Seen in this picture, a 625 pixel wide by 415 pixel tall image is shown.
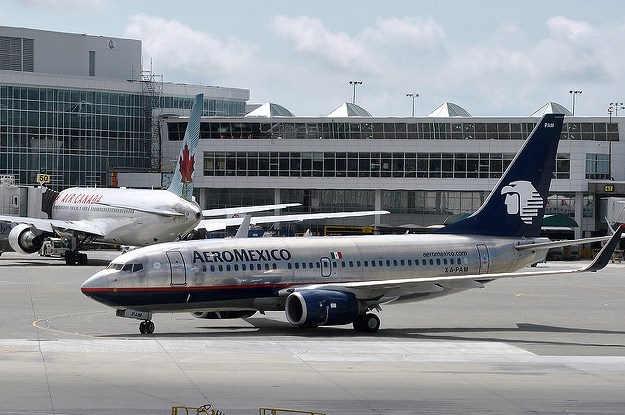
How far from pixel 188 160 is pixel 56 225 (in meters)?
11.4

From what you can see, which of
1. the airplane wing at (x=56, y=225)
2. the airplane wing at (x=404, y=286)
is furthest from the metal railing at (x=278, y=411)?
the airplane wing at (x=56, y=225)

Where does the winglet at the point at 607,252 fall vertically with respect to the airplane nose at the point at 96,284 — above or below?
above

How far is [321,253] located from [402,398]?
56.9ft

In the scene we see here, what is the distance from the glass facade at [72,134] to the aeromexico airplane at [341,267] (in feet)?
293

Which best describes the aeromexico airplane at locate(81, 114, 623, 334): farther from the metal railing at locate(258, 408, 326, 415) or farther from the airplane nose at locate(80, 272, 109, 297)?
the metal railing at locate(258, 408, 326, 415)

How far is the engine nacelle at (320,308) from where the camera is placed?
43688mm

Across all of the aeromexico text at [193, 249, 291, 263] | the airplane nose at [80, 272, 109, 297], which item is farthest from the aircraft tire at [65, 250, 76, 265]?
the airplane nose at [80, 272, 109, 297]

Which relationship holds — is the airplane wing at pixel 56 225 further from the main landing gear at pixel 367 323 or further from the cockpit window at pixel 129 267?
the main landing gear at pixel 367 323

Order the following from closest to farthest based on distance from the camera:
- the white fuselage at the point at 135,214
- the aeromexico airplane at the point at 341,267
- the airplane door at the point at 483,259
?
→ the aeromexico airplane at the point at 341,267, the airplane door at the point at 483,259, the white fuselage at the point at 135,214

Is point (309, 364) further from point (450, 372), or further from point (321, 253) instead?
point (321, 253)

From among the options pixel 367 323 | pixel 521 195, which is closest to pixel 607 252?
pixel 521 195

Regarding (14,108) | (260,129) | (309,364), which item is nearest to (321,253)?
(309,364)

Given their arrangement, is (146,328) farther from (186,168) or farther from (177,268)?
(186,168)

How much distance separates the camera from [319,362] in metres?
36.3
